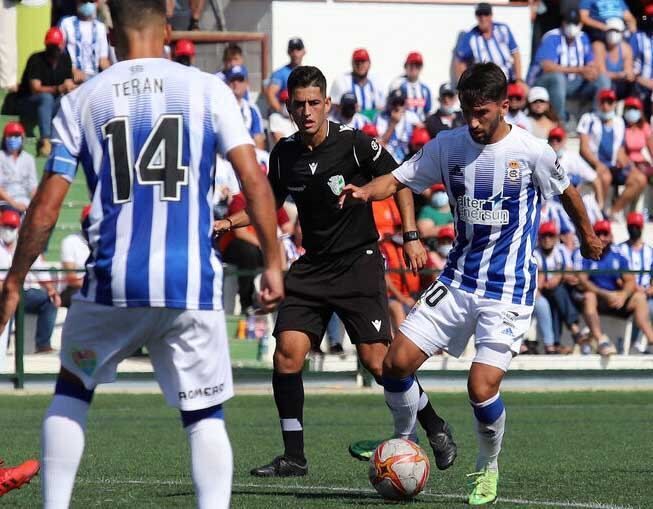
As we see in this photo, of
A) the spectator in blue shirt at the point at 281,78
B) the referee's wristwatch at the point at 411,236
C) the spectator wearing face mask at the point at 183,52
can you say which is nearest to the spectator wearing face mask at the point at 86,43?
the spectator wearing face mask at the point at 183,52

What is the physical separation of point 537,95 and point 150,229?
45.1 ft

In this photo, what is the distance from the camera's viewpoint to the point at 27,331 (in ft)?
48.2

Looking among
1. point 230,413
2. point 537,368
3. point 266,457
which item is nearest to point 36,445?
point 266,457

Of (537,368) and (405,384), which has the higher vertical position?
(405,384)

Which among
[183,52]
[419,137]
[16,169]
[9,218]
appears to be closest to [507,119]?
[419,137]

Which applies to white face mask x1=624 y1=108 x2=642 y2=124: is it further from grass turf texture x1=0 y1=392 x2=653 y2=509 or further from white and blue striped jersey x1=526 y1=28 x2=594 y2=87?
grass turf texture x1=0 y1=392 x2=653 y2=509

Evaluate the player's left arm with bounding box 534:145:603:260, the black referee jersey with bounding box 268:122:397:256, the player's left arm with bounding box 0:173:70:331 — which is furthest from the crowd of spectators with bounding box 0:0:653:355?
the player's left arm with bounding box 0:173:70:331

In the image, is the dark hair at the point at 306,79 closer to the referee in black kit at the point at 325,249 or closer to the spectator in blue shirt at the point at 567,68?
the referee in black kit at the point at 325,249

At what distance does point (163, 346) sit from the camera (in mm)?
5492

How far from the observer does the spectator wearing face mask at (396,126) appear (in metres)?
18.0

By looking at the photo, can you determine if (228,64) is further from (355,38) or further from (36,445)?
(36,445)

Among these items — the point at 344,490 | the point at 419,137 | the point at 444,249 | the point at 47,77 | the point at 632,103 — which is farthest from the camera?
the point at 632,103

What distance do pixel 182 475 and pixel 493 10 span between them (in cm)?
1404

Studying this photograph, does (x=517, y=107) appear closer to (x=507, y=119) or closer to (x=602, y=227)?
(x=507, y=119)
